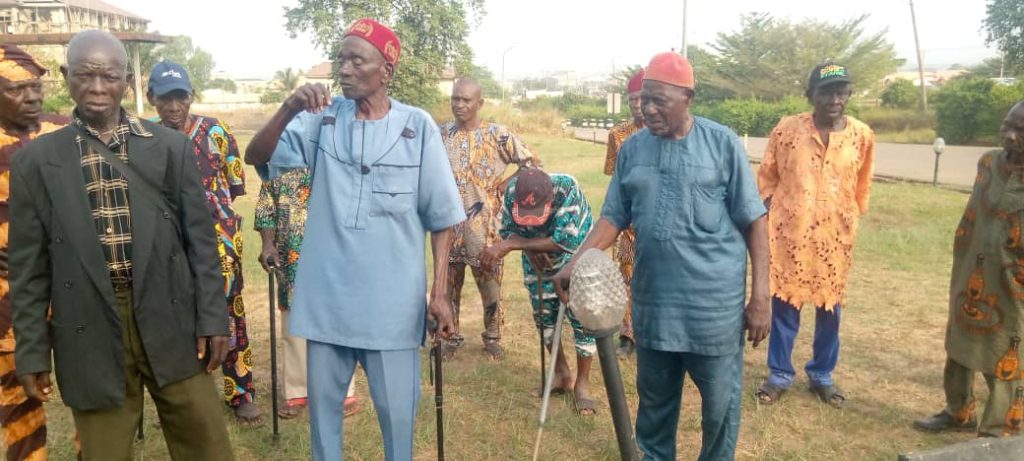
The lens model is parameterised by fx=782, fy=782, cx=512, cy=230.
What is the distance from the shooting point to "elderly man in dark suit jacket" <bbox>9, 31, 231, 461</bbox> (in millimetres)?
2502

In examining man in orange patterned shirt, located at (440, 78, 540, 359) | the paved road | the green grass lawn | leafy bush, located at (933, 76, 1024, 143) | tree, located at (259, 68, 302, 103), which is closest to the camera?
the green grass lawn

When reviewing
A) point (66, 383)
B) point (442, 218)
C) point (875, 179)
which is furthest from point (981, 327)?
point (875, 179)

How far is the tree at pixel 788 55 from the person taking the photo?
47.5 meters

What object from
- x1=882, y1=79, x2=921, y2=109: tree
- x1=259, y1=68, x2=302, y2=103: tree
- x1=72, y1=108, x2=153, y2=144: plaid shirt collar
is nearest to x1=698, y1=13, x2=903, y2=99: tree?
x1=882, y1=79, x2=921, y2=109: tree

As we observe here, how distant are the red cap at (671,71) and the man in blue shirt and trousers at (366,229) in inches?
35.4

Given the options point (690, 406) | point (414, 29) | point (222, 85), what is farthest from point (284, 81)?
point (690, 406)

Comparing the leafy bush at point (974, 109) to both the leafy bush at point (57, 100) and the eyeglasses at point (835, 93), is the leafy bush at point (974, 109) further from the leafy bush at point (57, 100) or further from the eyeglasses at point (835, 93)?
the leafy bush at point (57, 100)

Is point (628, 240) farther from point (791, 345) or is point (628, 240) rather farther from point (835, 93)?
point (835, 93)

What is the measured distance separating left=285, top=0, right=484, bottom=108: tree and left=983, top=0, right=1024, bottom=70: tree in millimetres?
24397

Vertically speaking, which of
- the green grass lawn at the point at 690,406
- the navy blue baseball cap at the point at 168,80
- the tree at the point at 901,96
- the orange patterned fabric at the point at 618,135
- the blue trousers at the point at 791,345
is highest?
the tree at the point at 901,96

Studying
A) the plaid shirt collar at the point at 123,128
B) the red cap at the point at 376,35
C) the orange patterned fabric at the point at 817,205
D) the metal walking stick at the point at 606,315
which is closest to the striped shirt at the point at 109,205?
the plaid shirt collar at the point at 123,128

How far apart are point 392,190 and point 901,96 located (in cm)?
4110

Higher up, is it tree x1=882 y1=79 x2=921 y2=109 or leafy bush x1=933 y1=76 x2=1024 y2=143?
tree x1=882 y1=79 x2=921 y2=109

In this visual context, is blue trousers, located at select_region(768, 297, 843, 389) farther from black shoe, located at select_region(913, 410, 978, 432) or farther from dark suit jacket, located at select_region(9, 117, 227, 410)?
dark suit jacket, located at select_region(9, 117, 227, 410)
